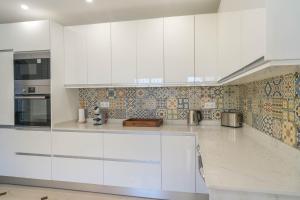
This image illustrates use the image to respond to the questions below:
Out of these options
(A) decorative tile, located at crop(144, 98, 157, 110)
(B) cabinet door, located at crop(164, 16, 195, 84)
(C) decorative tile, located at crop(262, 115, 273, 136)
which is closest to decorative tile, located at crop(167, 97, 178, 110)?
(A) decorative tile, located at crop(144, 98, 157, 110)

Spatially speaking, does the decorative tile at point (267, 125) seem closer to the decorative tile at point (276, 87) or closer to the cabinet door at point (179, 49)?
the decorative tile at point (276, 87)

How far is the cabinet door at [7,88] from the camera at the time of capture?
282 cm

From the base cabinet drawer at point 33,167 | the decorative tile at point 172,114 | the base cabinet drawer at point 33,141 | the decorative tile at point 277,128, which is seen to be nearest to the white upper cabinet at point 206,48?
the decorative tile at point 172,114

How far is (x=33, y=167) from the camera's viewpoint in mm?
2754

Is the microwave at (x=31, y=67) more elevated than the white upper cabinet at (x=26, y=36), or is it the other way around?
the white upper cabinet at (x=26, y=36)

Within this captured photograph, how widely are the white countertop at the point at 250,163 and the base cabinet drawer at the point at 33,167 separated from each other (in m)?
2.02

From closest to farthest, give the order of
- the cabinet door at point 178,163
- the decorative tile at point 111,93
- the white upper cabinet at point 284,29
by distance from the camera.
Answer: the white upper cabinet at point 284,29, the cabinet door at point 178,163, the decorative tile at point 111,93

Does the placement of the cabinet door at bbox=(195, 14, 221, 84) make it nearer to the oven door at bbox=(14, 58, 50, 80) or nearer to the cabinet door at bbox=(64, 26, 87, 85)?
the cabinet door at bbox=(64, 26, 87, 85)

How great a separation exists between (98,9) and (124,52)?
23.3 inches

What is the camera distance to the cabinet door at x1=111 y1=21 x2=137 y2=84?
8.93 ft

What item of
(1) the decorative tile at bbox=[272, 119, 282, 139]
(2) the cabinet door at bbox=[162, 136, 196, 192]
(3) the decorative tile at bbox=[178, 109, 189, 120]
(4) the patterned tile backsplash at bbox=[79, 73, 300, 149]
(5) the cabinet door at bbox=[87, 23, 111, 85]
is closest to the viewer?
(1) the decorative tile at bbox=[272, 119, 282, 139]

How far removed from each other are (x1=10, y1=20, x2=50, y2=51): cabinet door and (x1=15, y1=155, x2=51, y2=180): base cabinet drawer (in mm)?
1433

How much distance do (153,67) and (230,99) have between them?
44.2 inches

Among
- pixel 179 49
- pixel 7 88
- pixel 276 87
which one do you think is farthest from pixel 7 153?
pixel 276 87
